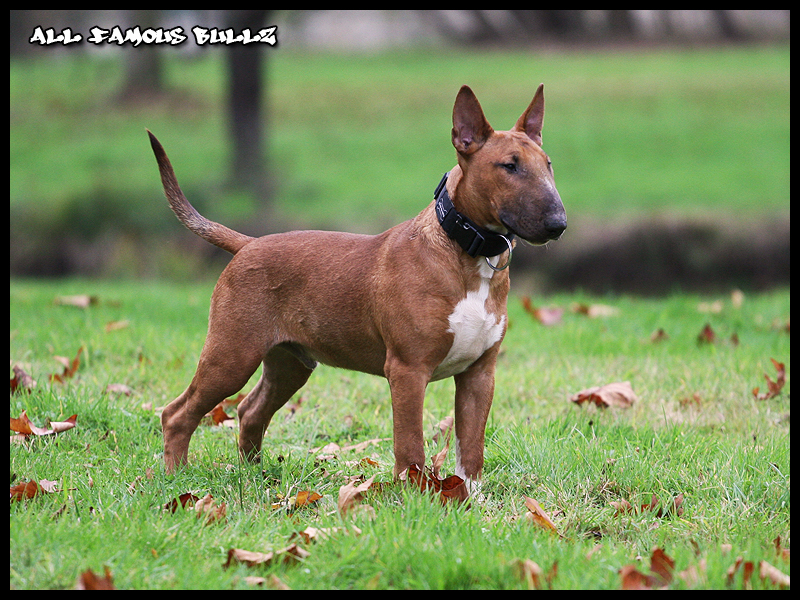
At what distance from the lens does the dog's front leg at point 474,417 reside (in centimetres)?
359

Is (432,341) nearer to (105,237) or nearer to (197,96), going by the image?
(105,237)

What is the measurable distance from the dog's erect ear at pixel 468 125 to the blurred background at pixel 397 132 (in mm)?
2295

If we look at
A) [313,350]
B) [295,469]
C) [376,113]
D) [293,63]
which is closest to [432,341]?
[313,350]

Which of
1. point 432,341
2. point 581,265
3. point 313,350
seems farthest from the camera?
point 581,265

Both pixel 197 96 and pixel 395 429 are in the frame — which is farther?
pixel 197 96

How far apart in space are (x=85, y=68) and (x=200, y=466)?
60.8 feet

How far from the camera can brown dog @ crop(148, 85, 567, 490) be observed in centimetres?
332

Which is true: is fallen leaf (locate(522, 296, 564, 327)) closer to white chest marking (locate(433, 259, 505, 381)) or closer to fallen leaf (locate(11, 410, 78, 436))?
white chest marking (locate(433, 259, 505, 381))

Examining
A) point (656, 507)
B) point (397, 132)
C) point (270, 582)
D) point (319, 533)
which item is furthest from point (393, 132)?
point (270, 582)

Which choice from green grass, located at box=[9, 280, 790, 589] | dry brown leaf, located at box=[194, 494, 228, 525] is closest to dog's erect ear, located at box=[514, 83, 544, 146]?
green grass, located at box=[9, 280, 790, 589]

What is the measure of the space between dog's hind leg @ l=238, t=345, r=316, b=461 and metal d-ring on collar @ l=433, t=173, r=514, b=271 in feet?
3.37

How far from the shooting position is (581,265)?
9414 millimetres

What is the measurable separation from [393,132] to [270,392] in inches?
454
